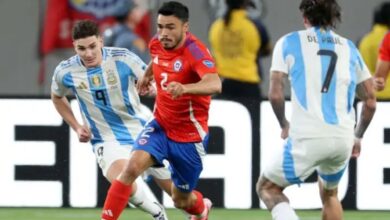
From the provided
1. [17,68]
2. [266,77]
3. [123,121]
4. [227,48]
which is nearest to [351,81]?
[123,121]

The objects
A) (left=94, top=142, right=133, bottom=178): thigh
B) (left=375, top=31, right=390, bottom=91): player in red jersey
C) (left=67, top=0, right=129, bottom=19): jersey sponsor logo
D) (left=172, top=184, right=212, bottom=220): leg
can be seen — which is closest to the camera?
(left=172, top=184, right=212, bottom=220): leg

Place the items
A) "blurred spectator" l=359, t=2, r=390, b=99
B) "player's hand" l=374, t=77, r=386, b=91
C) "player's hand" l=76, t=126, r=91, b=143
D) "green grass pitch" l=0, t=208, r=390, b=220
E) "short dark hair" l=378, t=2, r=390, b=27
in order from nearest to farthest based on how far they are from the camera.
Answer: "player's hand" l=76, t=126, r=91, b=143, "player's hand" l=374, t=77, r=386, b=91, "green grass pitch" l=0, t=208, r=390, b=220, "blurred spectator" l=359, t=2, r=390, b=99, "short dark hair" l=378, t=2, r=390, b=27

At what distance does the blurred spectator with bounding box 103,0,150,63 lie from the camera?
1702cm

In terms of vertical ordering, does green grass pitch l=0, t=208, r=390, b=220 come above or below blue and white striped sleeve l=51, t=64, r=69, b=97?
below

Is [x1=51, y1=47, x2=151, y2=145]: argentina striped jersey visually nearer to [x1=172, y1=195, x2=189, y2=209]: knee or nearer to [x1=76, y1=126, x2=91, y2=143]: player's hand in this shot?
[x1=76, y1=126, x2=91, y2=143]: player's hand

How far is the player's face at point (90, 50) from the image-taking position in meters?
11.8

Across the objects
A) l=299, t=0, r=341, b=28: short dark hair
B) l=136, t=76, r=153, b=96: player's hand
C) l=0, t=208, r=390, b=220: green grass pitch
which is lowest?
l=0, t=208, r=390, b=220: green grass pitch

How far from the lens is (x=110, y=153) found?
11.9 metres

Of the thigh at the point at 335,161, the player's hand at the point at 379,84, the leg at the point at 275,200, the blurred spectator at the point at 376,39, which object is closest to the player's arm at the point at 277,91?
the thigh at the point at 335,161

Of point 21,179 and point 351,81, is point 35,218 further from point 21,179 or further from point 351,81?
point 351,81

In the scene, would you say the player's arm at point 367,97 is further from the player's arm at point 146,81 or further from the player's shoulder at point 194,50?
the player's arm at point 146,81

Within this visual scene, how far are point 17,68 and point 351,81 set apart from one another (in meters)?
8.22

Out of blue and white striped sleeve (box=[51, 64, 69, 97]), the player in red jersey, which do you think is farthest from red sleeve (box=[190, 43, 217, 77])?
the player in red jersey

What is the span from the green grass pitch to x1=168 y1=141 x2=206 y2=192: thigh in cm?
195
